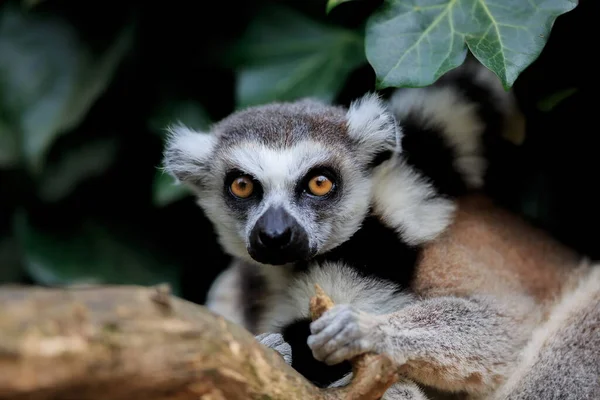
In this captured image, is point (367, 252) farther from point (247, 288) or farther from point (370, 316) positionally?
point (247, 288)

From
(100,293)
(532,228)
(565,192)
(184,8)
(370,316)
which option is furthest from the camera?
(184,8)

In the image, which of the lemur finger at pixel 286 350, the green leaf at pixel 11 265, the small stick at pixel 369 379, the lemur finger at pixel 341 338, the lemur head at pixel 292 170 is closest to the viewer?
the small stick at pixel 369 379

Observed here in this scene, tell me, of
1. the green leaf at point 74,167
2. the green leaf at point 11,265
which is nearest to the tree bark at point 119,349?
the green leaf at point 74,167

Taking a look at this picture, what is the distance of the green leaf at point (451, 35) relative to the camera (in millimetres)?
2723

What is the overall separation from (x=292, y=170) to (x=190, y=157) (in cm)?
61

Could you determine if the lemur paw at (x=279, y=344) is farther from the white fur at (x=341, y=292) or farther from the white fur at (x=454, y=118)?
the white fur at (x=454, y=118)

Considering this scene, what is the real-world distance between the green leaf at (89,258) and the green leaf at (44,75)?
0.46 meters

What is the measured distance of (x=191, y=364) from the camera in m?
1.67

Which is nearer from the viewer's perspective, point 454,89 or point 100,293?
point 100,293

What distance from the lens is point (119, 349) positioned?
1.55 metres

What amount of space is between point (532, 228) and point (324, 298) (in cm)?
179

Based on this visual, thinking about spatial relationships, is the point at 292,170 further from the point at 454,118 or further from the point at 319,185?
the point at 454,118

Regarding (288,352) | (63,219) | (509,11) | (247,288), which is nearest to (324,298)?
(288,352)

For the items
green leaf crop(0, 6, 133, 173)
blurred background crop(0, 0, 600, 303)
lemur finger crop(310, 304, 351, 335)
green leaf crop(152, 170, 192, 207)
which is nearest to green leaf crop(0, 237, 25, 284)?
blurred background crop(0, 0, 600, 303)
